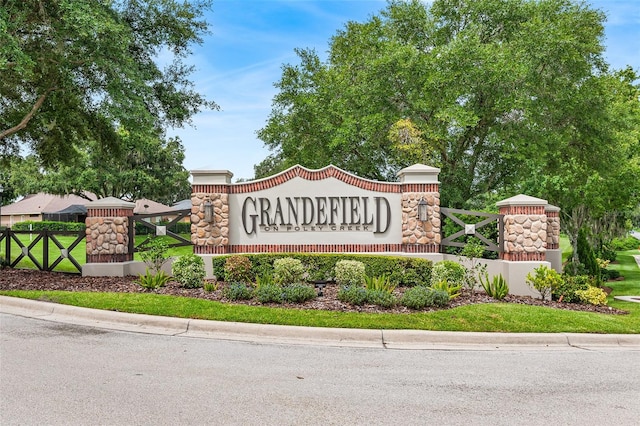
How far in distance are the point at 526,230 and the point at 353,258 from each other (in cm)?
425

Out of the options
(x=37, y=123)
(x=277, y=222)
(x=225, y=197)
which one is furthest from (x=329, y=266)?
(x=37, y=123)

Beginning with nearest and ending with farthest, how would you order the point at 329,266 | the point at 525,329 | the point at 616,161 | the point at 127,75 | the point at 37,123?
1. the point at 525,329
2. the point at 329,266
3. the point at 127,75
4. the point at 37,123
5. the point at 616,161

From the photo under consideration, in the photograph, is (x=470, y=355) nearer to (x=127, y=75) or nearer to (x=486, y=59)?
(x=127, y=75)

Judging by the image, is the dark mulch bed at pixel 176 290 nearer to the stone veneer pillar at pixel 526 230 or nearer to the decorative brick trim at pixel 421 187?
the stone veneer pillar at pixel 526 230

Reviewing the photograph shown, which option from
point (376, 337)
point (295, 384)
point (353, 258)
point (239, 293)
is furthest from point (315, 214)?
point (295, 384)

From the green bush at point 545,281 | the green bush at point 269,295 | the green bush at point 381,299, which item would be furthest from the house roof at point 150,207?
the green bush at point 545,281

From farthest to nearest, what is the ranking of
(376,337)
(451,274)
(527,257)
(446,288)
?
1. (527,257)
2. (451,274)
3. (446,288)
4. (376,337)

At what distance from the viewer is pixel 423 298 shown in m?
8.67

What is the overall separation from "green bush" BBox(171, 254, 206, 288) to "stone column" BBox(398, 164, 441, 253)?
5.41 metres

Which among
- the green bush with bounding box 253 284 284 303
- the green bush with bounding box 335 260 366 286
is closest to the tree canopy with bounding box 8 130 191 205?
the green bush with bounding box 335 260 366 286

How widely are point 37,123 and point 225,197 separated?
7.73 m

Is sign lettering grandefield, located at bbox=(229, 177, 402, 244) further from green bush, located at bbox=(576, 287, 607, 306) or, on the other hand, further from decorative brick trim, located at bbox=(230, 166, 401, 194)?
green bush, located at bbox=(576, 287, 607, 306)

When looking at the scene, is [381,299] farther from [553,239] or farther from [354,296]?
[553,239]

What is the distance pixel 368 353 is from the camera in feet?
21.4
